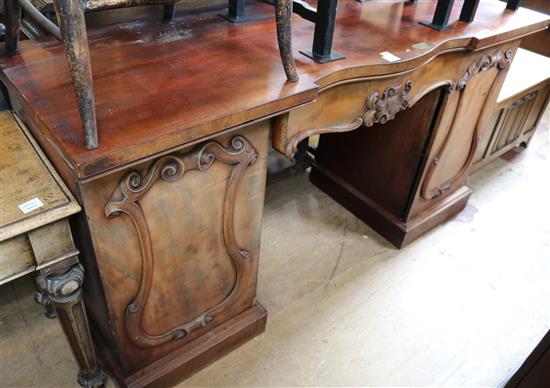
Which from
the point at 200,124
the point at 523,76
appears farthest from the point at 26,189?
the point at 523,76

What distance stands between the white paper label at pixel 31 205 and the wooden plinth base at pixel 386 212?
148 centimetres

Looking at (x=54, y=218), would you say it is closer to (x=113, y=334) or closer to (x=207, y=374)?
(x=113, y=334)

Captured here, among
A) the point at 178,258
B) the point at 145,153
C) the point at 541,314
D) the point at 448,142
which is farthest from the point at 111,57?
the point at 541,314

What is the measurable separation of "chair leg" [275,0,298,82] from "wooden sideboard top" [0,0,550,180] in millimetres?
43

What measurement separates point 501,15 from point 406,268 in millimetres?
1059

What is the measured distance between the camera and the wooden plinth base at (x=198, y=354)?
4.44 feet

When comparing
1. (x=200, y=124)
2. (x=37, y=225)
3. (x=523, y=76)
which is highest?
(x=200, y=124)

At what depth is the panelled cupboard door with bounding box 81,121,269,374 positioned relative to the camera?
99cm

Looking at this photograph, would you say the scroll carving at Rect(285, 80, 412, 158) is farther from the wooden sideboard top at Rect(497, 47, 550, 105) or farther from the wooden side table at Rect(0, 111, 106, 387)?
the wooden sideboard top at Rect(497, 47, 550, 105)

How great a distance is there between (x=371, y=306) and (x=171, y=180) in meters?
1.07

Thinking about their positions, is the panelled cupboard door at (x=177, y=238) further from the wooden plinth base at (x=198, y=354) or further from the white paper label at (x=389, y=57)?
the white paper label at (x=389, y=57)

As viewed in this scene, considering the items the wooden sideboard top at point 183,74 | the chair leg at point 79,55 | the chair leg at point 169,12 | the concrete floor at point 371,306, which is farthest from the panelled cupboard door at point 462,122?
the chair leg at point 79,55

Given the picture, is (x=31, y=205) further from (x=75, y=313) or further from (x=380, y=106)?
(x=380, y=106)

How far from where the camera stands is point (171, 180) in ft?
3.34
